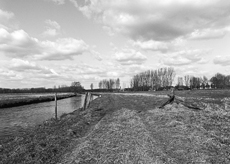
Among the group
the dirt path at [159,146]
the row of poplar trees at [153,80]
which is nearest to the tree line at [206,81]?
the row of poplar trees at [153,80]

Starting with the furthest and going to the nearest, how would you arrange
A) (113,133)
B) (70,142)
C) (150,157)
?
1. (113,133)
2. (70,142)
3. (150,157)

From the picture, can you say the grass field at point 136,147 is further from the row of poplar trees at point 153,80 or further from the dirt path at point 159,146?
the row of poplar trees at point 153,80

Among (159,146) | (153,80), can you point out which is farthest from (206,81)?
(159,146)

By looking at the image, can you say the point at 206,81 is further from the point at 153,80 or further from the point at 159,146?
the point at 159,146

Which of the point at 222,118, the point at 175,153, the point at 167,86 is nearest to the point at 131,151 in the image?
the point at 175,153

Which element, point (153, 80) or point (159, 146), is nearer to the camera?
point (159, 146)

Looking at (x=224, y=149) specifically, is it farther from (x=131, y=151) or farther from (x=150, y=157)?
(x=131, y=151)

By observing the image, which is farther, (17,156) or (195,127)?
(195,127)

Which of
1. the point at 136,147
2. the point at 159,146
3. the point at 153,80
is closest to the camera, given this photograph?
the point at 136,147

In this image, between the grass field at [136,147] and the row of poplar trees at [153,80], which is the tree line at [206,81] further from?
the grass field at [136,147]

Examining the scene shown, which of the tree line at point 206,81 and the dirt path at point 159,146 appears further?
the tree line at point 206,81

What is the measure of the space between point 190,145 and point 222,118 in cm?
526

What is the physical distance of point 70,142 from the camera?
723 cm

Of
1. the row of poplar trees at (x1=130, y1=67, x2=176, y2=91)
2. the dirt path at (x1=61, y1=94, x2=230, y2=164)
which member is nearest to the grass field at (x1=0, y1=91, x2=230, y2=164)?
the dirt path at (x1=61, y1=94, x2=230, y2=164)
